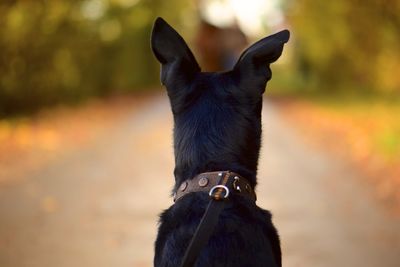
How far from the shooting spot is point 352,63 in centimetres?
2786

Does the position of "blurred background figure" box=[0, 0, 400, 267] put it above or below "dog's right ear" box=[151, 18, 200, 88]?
above

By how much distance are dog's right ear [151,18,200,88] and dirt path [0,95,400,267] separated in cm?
325

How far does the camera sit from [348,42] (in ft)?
77.5

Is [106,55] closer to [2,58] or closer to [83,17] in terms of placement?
[83,17]

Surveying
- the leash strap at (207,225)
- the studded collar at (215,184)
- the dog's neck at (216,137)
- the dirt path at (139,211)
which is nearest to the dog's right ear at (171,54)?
the dog's neck at (216,137)

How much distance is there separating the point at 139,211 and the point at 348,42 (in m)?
17.1

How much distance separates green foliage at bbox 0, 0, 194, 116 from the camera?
1562 centimetres

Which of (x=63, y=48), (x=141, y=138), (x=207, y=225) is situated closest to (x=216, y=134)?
(x=207, y=225)

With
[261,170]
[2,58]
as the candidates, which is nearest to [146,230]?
[261,170]

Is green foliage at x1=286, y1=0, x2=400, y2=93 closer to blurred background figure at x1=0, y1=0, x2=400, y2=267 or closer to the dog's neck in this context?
blurred background figure at x1=0, y1=0, x2=400, y2=267

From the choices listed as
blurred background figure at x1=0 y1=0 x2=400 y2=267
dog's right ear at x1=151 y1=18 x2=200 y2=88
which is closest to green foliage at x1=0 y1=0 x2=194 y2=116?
blurred background figure at x1=0 y1=0 x2=400 y2=267

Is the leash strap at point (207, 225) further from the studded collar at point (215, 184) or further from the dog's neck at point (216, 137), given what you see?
the dog's neck at point (216, 137)

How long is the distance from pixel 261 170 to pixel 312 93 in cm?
1951

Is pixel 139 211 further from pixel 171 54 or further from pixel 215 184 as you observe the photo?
pixel 215 184
